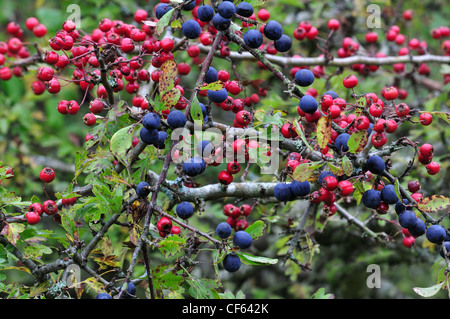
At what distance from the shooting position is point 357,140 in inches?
68.2

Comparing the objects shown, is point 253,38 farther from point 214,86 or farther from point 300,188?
point 300,188

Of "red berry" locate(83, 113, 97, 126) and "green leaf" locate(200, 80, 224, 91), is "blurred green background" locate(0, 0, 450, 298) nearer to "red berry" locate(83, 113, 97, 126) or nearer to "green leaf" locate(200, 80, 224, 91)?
"red berry" locate(83, 113, 97, 126)

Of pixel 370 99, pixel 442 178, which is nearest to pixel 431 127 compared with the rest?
pixel 442 178

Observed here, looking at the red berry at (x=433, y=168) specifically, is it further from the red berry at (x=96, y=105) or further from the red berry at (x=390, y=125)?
the red berry at (x=96, y=105)

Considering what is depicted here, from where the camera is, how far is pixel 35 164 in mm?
3986

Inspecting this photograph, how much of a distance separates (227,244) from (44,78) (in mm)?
1097

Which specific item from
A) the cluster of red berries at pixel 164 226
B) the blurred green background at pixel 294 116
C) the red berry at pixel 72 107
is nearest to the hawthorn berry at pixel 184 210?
the cluster of red berries at pixel 164 226

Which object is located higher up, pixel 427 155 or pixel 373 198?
pixel 427 155

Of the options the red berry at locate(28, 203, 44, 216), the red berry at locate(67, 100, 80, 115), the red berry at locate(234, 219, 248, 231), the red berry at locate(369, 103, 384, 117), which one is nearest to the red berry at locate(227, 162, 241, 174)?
the red berry at locate(234, 219, 248, 231)

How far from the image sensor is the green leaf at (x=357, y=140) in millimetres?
1728

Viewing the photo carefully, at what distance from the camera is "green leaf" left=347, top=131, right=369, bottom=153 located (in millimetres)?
1728

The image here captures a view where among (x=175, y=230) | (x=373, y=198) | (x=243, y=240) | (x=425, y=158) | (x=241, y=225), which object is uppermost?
(x=425, y=158)

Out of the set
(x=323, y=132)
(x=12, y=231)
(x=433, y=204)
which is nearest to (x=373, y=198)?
(x=433, y=204)
